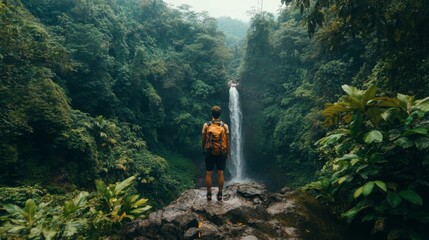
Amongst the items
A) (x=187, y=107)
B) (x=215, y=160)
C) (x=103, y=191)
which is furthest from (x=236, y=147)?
(x=103, y=191)

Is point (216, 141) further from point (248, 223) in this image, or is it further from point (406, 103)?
point (406, 103)

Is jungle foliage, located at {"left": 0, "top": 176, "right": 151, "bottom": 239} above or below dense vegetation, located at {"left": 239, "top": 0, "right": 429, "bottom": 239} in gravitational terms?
below

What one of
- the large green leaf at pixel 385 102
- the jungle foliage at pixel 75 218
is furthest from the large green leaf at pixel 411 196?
the jungle foliage at pixel 75 218

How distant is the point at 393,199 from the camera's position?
294 centimetres

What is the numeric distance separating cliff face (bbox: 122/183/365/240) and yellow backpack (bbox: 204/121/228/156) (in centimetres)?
91

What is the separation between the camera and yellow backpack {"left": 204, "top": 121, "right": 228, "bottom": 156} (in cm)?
499

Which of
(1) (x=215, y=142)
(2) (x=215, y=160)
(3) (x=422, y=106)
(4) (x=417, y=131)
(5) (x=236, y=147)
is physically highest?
(3) (x=422, y=106)

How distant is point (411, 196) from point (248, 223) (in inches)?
84.7

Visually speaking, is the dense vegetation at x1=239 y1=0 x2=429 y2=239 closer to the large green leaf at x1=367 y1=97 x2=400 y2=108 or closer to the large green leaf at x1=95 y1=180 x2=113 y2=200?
the large green leaf at x1=367 y1=97 x2=400 y2=108

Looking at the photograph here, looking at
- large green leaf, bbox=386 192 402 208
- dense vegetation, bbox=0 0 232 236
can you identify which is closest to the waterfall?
dense vegetation, bbox=0 0 232 236

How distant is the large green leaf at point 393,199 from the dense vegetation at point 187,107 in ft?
0.26

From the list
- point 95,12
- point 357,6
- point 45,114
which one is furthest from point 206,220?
point 95,12

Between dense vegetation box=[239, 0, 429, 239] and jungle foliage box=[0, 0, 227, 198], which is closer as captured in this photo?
dense vegetation box=[239, 0, 429, 239]

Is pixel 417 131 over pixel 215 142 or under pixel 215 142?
over
